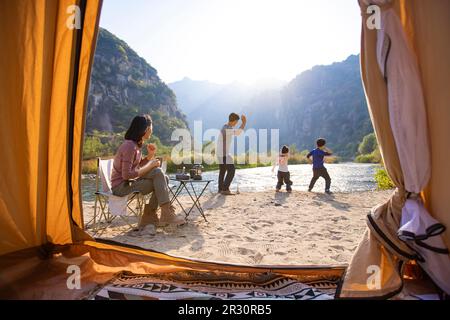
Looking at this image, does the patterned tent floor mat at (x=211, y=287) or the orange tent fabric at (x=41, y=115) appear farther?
the orange tent fabric at (x=41, y=115)

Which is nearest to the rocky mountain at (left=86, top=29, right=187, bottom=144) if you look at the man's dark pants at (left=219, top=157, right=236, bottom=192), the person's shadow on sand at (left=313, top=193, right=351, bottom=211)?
the man's dark pants at (left=219, top=157, right=236, bottom=192)

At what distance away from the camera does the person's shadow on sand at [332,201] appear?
218 inches

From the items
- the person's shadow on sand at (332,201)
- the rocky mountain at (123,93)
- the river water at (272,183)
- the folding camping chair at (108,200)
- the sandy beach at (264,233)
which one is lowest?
the river water at (272,183)

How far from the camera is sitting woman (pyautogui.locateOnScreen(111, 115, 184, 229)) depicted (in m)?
3.55

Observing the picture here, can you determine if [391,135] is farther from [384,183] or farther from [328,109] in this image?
[328,109]

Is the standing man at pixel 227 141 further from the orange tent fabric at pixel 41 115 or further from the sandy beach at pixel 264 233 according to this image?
the orange tent fabric at pixel 41 115

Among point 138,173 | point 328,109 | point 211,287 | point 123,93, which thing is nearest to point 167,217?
point 138,173

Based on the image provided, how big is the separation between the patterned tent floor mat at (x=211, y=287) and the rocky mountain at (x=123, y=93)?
4686 centimetres

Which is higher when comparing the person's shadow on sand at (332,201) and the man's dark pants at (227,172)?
the man's dark pants at (227,172)

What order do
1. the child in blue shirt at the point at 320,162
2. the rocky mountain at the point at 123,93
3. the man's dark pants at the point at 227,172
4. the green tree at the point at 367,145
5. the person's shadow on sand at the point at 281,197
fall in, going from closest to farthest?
1. the person's shadow on sand at the point at 281,197
2. the man's dark pants at the point at 227,172
3. the child in blue shirt at the point at 320,162
4. the green tree at the point at 367,145
5. the rocky mountain at the point at 123,93

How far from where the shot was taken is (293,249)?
3047 millimetres

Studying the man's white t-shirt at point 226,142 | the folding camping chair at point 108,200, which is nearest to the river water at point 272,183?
the man's white t-shirt at point 226,142

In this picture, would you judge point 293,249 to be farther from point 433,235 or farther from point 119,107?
point 119,107

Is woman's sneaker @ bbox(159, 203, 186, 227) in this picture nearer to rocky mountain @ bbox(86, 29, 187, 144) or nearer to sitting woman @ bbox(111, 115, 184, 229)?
sitting woman @ bbox(111, 115, 184, 229)
